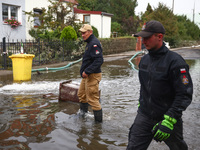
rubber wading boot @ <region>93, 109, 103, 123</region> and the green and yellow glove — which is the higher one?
the green and yellow glove

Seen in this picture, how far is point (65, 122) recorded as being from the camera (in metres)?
5.21

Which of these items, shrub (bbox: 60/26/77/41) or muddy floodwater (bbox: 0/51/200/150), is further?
shrub (bbox: 60/26/77/41)

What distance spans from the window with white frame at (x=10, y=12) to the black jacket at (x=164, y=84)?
56.6ft

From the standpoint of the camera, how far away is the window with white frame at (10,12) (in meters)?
18.1

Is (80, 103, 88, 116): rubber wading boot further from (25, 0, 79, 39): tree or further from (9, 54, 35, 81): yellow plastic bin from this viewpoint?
(25, 0, 79, 39): tree

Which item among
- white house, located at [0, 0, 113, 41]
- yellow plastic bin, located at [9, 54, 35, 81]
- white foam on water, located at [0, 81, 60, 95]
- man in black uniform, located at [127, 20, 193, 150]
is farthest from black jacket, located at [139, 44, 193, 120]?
white house, located at [0, 0, 113, 41]

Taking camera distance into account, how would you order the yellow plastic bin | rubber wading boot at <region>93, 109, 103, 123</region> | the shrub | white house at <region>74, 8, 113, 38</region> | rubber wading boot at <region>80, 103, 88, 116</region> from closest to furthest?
rubber wading boot at <region>93, 109, 103, 123</region> → rubber wading boot at <region>80, 103, 88, 116</region> → the yellow plastic bin → the shrub → white house at <region>74, 8, 113, 38</region>

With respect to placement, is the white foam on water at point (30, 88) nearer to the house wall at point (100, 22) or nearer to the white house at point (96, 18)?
the white house at point (96, 18)

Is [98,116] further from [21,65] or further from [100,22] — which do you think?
[100,22]

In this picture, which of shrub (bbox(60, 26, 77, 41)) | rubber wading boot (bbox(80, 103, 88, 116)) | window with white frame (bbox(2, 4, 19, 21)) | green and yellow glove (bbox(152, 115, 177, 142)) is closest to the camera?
green and yellow glove (bbox(152, 115, 177, 142))

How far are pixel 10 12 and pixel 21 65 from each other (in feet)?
34.2

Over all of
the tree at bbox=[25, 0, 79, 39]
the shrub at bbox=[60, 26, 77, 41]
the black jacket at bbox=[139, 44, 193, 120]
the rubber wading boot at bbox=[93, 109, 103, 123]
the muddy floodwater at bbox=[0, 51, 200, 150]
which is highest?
the tree at bbox=[25, 0, 79, 39]

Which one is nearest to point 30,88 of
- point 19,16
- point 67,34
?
point 67,34

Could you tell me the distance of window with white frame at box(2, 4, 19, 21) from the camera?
59.4 ft
